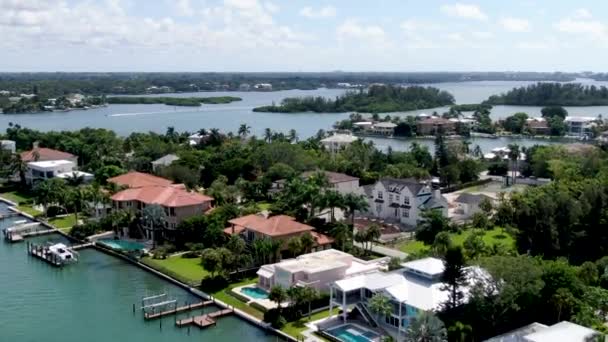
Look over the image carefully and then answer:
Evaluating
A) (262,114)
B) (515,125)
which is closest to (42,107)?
(262,114)

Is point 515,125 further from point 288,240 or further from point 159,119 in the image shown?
point 288,240

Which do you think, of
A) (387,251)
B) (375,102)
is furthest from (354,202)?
(375,102)

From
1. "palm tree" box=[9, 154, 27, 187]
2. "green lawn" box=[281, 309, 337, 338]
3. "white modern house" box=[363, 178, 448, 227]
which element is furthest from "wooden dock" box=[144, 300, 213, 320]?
"palm tree" box=[9, 154, 27, 187]

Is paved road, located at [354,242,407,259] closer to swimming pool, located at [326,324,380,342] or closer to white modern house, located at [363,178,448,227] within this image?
white modern house, located at [363,178,448,227]

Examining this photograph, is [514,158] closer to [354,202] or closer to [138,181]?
[354,202]

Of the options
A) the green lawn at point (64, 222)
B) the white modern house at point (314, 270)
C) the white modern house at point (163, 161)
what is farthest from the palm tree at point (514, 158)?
the green lawn at point (64, 222)

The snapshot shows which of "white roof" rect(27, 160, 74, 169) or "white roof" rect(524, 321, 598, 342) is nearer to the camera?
"white roof" rect(524, 321, 598, 342)
